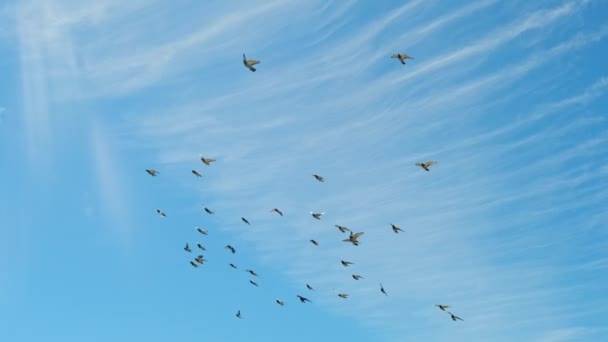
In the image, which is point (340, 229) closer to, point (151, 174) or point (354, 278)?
point (354, 278)

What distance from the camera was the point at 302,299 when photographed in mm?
105250

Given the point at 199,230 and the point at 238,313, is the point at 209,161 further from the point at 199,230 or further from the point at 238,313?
the point at 238,313

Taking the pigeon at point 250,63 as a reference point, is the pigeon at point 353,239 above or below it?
below

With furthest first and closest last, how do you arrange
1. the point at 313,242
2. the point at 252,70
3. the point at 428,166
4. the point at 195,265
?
1. the point at 195,265
2. the point at 313,242
3. the point at 428,166
4. the point at 252,70

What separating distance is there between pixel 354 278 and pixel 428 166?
836 inches

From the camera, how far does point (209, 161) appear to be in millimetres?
98250

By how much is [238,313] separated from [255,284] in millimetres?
8518

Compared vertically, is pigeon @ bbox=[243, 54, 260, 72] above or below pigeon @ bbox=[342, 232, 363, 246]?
above

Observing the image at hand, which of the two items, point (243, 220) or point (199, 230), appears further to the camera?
point (199, 230)

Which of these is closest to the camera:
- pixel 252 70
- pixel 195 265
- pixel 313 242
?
pixel 252 70

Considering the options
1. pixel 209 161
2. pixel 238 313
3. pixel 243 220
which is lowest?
pixel 238 313

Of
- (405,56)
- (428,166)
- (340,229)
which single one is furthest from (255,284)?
(405,56)

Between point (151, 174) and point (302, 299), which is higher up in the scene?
point (151, 174)

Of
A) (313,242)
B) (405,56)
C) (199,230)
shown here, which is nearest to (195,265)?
(199,230)
